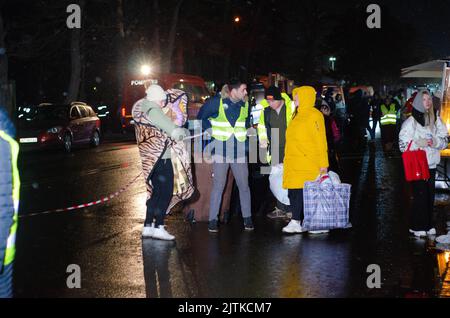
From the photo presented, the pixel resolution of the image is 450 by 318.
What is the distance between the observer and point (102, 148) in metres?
24.9

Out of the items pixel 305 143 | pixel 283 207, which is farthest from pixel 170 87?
pixel 305 143

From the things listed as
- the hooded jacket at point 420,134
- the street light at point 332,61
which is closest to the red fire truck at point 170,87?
the hooded jacket at point 420,134

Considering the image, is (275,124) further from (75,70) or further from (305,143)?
(75,70)

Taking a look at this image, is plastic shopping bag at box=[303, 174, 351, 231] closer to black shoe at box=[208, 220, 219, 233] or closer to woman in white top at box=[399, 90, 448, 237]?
woman in white top at box=[399, 90, 448, 237]

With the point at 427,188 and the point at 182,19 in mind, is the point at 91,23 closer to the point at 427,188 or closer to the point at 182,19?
the point at 182,19

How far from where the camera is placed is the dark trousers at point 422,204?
29.9 ft

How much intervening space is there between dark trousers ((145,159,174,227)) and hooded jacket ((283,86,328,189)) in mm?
1487

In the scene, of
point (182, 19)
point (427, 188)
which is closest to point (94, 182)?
point (427, 188)

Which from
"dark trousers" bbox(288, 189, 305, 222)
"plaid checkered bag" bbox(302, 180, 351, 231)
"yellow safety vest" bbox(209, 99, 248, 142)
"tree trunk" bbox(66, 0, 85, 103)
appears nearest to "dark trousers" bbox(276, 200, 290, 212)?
"dark trousers" bbox(288, 189, 305, 222)

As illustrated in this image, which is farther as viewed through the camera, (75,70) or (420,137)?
(75,70)

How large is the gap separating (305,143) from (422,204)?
5.19 feet

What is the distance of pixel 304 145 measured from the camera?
9.05m

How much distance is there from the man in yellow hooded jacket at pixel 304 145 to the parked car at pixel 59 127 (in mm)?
14993
